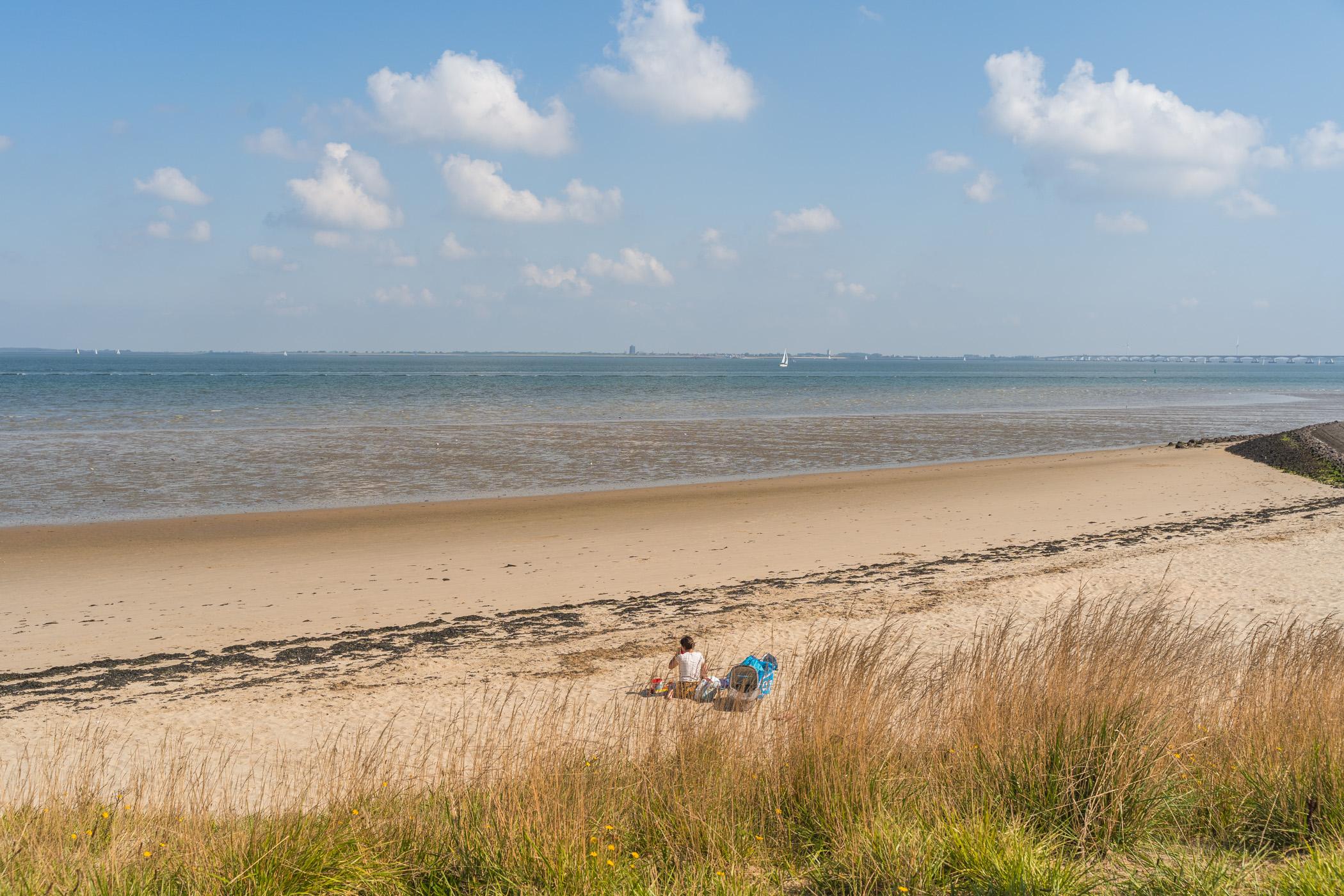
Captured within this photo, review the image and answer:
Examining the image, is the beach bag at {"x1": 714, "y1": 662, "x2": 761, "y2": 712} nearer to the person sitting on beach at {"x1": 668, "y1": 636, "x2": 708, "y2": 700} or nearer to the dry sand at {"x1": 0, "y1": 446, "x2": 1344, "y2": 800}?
the person sitting on beach at {"x1": 668, "y1": 636, "x2": 708, "y2": 700}

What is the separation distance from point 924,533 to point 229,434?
1293 inches

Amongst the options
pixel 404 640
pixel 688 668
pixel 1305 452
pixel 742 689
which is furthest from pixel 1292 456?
pixel 404 640

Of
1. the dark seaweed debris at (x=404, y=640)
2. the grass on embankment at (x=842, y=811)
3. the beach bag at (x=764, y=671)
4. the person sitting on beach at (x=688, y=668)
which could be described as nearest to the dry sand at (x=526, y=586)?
the dark seaweed debris at (x=404, y=640)

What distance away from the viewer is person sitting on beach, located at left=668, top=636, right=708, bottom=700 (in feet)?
28.4

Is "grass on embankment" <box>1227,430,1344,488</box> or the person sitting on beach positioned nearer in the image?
the person sitting on beach

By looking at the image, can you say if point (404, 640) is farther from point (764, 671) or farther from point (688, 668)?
point (764, 671)

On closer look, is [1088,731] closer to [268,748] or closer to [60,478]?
[268,748]

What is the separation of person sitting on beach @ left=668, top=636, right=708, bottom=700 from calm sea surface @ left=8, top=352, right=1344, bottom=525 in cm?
1510

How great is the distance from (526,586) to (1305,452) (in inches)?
1156

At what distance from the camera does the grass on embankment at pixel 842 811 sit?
4410 mm

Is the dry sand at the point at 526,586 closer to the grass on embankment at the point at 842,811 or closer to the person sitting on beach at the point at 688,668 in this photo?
the person sitting on beach at the point at 688,668

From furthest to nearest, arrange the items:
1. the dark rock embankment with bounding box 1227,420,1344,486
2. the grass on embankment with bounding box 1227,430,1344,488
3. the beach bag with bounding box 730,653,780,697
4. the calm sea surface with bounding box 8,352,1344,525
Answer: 1. the dark rock embankment with bounding box 1227,420,1344,486
2. the grass on embankment with bounding box 1227,430,1344,488
3. the calm sea surface with bounding box 8,352,1344,525
4. the beach bag with bounding box 730,653,780,697

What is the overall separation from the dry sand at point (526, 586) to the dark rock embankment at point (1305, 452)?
4.64 metres

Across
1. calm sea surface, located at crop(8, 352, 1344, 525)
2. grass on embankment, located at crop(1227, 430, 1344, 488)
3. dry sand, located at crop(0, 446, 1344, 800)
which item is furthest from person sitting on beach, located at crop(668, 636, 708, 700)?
grass on embankment, located at crop(1227, 430, 1344, 488)
